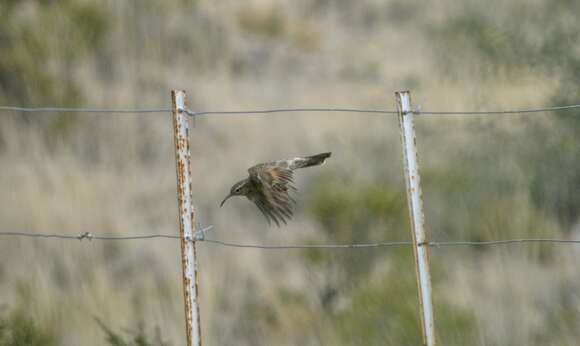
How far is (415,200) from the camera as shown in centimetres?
403

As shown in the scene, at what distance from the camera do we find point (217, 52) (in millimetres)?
12562

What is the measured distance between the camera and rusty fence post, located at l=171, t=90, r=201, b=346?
4129mm

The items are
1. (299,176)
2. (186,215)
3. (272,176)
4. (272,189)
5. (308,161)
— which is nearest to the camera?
(186,215)

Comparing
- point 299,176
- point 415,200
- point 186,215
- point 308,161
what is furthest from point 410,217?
point 299,176

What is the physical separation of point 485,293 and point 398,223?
1351mm

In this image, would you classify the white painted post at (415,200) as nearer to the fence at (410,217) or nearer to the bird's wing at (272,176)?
the fence at (410,217)

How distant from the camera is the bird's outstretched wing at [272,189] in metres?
4.39

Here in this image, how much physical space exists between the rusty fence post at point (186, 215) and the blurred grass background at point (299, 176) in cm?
145

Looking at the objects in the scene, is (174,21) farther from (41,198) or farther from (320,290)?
(320,290)

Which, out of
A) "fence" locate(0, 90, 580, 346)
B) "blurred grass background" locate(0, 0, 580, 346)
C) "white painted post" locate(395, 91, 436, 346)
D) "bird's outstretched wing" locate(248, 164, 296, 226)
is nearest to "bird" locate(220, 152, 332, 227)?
"bird's outstretched wing" locate(248, 164, 296, 226)

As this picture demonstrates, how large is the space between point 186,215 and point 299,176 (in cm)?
424

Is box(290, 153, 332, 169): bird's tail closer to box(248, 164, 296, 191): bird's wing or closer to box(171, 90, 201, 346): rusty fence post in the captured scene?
box(248, 164, 296, 191): bird's wing

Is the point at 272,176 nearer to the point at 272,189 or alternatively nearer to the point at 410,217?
the point at 272,189

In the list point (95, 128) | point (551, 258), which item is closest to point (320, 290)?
point (551, 258)
